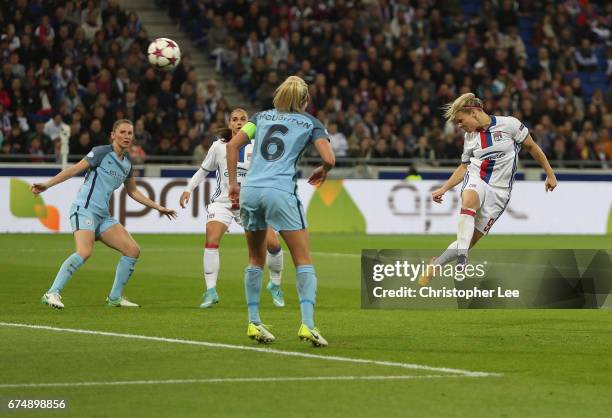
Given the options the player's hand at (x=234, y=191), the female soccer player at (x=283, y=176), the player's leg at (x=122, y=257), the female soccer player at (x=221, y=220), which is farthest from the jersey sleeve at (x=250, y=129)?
the player's leg at (x=122, y=257)

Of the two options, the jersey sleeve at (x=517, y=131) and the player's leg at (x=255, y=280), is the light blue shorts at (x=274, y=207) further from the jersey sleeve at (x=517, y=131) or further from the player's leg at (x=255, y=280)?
the jersey sleeve at (x=517, y=131)

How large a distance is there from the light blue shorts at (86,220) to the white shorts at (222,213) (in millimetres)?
1244

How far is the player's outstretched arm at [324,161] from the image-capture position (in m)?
9.98

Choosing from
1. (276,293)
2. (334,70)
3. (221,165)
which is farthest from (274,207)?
(334,70)

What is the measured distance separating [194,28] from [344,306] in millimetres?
21221

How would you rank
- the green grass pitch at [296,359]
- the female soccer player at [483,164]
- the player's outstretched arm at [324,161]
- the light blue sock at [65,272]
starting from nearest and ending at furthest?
1. the green grass pitch at [296,359]
2. the player's outstretched arm at [324,161]
3. the light blue sock at [65,272]
4. the female soccer player at [483,164]

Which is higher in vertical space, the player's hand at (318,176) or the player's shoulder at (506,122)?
the player's shoulder at (506,122)

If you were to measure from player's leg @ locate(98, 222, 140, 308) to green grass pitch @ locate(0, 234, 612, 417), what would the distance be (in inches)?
11.4

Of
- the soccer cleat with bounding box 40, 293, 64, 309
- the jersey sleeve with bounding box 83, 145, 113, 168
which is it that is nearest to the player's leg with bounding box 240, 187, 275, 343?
the soccer cleat with bounding box 40, 293, 64, 309

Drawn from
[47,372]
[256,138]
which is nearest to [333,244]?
[256,138]

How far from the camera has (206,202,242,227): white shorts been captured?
14836 mm

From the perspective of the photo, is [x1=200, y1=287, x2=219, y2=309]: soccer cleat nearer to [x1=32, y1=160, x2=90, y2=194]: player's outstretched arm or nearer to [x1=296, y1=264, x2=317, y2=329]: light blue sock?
[x1=32, y1=160, x2=90, y2=194]: player's outstretched arm

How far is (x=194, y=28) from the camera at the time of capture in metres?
34.4

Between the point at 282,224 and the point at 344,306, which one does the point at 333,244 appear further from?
the point at 282,224
